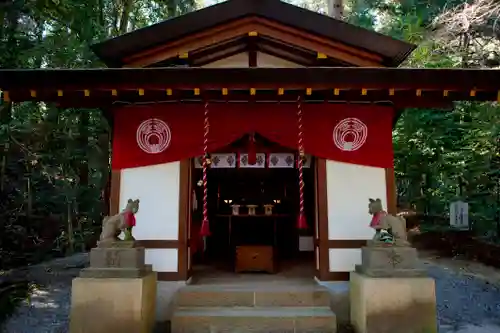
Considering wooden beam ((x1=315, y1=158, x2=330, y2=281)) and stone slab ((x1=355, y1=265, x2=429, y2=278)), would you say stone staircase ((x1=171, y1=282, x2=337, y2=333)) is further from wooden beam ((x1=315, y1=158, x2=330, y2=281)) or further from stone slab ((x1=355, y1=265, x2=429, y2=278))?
stone slab ((x1=355, y1=265, x2=429, y2=278))

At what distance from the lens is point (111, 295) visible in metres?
4.67

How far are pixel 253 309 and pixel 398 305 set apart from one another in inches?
68.7

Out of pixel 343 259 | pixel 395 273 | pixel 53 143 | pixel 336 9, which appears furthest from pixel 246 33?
pixel 53 143

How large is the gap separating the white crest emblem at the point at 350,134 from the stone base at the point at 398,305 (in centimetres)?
195

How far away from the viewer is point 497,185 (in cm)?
1029

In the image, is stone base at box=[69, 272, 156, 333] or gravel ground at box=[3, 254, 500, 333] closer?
stone base at box=[69, 272, 156, 333]

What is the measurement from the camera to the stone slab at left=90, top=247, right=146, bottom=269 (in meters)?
4.80

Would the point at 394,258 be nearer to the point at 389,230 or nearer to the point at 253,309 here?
the point at 389,230

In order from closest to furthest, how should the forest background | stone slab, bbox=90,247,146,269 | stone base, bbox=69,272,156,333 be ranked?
stone base, bbox=69,272,156,333
stone slab, bbox=90,247,146,269
the forest background

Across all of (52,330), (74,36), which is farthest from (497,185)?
(74,36)

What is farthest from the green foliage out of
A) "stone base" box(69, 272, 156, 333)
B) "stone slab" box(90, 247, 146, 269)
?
"stone base" box(69, 272, 156, 333)

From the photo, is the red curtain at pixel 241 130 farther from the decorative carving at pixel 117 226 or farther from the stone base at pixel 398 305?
the stone base at pixel 398 305

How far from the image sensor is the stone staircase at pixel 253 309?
4875mm

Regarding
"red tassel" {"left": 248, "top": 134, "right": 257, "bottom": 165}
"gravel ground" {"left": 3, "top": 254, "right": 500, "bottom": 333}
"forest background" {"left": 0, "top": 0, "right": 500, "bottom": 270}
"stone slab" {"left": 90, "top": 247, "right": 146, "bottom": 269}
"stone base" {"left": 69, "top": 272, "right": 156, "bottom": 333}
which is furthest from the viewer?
"forest background" {"left": 0, "top": 0, "right": 500, "bottom": 270}
